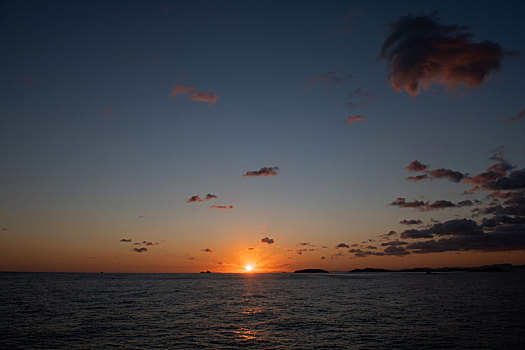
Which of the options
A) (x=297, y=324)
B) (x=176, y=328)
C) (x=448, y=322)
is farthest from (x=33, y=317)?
(x=448, y=322)

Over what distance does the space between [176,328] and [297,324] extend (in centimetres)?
1644

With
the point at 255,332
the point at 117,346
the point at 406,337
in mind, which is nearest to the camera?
the point at 117,346

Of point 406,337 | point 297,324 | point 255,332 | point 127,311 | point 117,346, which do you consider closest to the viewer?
point 117,346

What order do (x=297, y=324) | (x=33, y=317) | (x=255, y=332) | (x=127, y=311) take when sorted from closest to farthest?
(x=255, y=332) < (x=297, y=324) < (x=33, y=317) < (x=127, y=311)

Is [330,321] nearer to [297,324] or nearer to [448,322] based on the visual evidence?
[297,324]

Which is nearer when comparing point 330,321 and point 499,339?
point 499,339

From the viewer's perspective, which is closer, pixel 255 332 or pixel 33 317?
pixel 255 332

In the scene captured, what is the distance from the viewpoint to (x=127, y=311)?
59969mm

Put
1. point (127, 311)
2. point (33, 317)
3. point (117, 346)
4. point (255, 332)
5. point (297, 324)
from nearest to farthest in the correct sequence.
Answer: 1. point (117, 346)
2. point (255, 332)
3. point (297, 324)
4. point (33, 317)
5. point (127, 311)

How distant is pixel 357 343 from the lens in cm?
3541

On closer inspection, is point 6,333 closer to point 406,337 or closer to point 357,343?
point 357,343

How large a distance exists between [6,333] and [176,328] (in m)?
19.6

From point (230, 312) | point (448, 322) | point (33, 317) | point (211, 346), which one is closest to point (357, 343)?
point (211, 346)

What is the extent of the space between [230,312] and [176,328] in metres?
18.4
